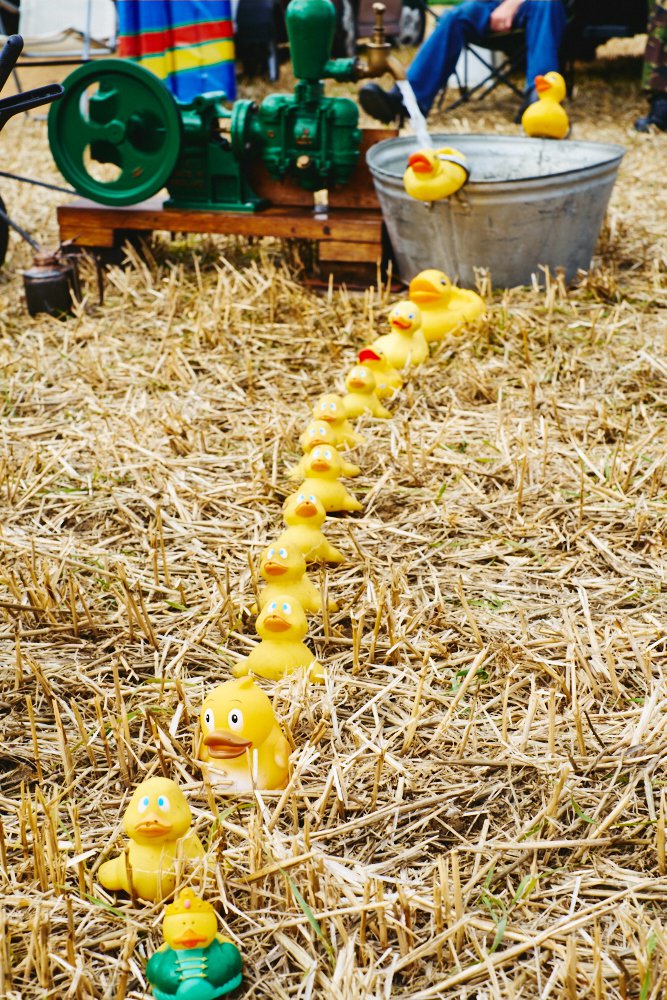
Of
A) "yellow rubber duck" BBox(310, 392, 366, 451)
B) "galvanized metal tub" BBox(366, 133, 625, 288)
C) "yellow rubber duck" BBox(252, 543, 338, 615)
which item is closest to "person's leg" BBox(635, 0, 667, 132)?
"galvanized metal tub" BBox(366, 133, 625, 288)

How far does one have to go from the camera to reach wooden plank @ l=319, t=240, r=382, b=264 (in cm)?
382

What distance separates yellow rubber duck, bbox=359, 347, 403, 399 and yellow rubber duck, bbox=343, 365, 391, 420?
30 millimetres

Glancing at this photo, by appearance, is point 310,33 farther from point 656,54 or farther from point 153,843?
point 656,54

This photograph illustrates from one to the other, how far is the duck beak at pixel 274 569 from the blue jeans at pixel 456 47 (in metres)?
5.00

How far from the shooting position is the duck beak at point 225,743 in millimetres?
1479

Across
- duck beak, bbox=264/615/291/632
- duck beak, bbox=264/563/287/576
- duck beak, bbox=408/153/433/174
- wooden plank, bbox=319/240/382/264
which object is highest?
duck beak, bbox=408/153/433/174

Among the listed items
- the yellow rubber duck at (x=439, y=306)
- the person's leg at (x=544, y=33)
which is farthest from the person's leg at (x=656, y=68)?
the yellow rubber duck at (x=439, y=306)

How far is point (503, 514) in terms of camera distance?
2459 millimetres

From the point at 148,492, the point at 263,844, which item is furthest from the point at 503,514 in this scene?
the point at 263,844

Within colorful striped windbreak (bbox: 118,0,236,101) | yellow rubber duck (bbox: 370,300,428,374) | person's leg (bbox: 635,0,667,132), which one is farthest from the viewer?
person's leg (bbox: 635,0,667,132)

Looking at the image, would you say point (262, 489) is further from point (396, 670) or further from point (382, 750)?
point (382, 750)

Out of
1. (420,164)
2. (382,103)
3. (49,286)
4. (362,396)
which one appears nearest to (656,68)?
(382,103)

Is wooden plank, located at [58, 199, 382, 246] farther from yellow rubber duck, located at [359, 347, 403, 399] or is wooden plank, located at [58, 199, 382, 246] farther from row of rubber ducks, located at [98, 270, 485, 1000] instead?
row of rubber ducks, located at [98, 270, 485, 1000]

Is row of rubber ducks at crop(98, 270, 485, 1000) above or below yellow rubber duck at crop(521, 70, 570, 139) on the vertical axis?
below
